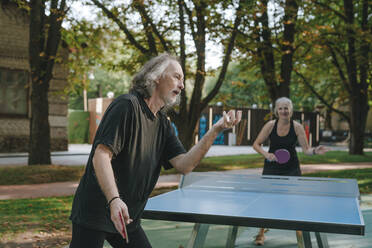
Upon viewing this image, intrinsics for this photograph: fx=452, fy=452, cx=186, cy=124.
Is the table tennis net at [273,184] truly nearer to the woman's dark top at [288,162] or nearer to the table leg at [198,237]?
the table leg at [198,237]

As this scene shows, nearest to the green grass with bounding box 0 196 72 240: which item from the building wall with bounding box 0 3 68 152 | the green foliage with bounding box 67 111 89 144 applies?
the building wall with bounding box 0 3 68 152

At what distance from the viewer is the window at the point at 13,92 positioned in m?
18.3

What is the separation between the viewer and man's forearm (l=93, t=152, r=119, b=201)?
218 cm

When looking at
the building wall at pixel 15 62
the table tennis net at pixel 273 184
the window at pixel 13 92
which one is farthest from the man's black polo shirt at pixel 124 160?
the window at pixel 13 92

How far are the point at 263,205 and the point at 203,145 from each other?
1.00 m

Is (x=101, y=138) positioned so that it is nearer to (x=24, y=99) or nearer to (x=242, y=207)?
(x=242, y=207)

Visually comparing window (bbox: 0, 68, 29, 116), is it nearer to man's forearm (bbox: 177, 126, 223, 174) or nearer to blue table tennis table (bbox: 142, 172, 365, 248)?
blue table tennis table (bbox: 142, 172, 365, 248)

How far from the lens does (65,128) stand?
1980 centimetres

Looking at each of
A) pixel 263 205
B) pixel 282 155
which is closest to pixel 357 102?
pixel 282 155

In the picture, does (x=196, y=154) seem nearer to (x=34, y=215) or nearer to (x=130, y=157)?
(x=130, y=157)

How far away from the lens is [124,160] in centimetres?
235

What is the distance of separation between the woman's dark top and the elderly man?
326 cm

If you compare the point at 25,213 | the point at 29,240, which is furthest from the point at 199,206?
the point at 25,213

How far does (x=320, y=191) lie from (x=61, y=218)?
4.41 meters
